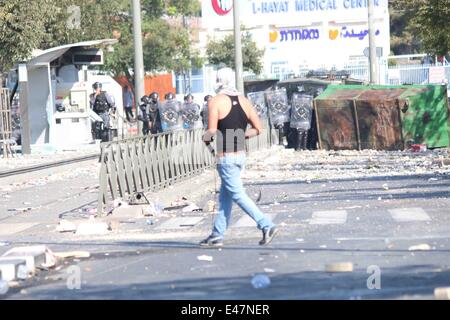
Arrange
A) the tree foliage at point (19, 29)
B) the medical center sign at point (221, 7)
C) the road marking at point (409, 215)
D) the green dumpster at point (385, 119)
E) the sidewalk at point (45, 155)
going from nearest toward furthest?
the road marking at point (409, 215)
the sidewalk at point (45, 155)
the tree foliage at point (19, 29)
the green dumpster at point (385, 119)
the medical center sign at point (221, 7)

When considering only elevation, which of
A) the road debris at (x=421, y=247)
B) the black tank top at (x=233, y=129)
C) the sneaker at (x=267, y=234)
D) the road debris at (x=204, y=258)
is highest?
the black tank top at (x=233, y=129)

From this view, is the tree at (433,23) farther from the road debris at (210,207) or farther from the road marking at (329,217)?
the road marking at (329,217)

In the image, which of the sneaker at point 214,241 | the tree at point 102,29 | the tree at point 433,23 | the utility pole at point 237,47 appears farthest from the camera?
the utility pole at point 237,47

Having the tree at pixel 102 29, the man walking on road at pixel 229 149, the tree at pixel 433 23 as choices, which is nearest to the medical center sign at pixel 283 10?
the tree at pixel 102 29

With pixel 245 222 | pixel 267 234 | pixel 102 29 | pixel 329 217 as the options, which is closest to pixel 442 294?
pixel 267 234

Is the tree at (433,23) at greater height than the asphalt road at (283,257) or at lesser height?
greater

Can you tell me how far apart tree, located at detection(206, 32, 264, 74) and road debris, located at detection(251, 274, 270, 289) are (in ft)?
196

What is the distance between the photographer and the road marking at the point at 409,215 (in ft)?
52.6

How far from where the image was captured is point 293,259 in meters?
12.3

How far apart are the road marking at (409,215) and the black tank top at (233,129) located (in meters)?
3.23

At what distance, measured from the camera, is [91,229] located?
16312 millimetres

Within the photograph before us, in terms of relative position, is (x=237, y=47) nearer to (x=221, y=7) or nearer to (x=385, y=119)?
(x=385, y=119)

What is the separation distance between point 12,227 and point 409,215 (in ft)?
18.9

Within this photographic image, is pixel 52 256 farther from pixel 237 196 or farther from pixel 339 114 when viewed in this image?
pixel 339 114
